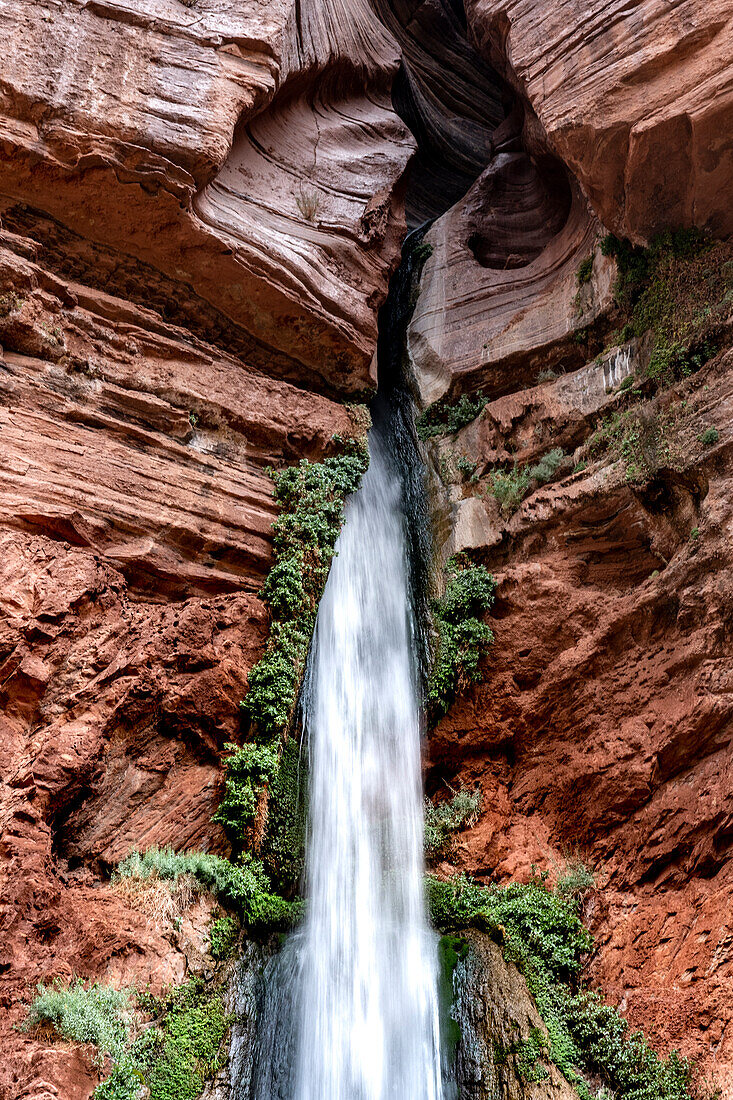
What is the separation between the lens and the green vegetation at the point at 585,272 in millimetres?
10953

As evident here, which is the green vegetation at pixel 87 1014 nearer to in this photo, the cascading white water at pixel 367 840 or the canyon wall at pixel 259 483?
the canyon wall at pixel 259 483

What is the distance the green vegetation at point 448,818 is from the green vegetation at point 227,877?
6.41 feet

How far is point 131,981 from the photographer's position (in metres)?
6.21

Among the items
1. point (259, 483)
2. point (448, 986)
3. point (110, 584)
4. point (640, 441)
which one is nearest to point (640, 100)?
point (640, 441)

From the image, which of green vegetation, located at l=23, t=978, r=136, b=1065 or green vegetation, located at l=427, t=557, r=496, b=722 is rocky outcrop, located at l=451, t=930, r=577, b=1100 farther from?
green vegetation, located at l=427, t=557, r=496, b=722

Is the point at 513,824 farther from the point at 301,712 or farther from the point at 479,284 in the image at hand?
the point at 479,284

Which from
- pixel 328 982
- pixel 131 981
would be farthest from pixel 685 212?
pixel 131 981

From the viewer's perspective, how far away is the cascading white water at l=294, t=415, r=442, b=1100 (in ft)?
21.6

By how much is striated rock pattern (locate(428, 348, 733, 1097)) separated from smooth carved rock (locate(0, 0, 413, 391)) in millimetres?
3423

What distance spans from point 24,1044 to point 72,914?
3.49 ft

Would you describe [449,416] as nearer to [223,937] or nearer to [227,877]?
[227,877]

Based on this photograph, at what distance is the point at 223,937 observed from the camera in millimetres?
6961

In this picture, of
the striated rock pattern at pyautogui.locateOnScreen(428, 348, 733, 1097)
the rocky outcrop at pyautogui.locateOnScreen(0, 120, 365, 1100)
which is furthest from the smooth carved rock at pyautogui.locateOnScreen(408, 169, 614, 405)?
the rocky outcrop at pyautogui.locateOnScreen(0, 120, 365, 1100)

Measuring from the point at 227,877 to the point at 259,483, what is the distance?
463 cm
